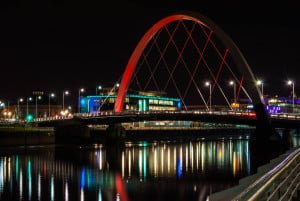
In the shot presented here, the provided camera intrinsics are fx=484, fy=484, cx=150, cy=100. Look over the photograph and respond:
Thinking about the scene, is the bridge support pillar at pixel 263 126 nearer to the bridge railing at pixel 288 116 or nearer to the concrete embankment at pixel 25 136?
the bridge railing at pixel 288 116

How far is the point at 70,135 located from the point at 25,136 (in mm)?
9823

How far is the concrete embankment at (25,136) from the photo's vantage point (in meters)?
72.4

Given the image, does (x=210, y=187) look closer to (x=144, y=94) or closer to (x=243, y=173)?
(x=243, y=173)

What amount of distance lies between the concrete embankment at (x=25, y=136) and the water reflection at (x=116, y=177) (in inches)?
657

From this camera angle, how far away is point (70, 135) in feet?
273

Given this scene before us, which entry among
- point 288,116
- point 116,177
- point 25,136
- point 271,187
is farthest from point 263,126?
point 271,187

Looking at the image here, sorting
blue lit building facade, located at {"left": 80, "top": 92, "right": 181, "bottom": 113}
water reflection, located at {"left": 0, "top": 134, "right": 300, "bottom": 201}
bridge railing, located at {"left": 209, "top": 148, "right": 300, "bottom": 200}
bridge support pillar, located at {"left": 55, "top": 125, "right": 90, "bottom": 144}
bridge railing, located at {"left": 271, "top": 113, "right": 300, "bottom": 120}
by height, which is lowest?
water reflection, located at {"left": 0, "top": 134, "right": 300, "bottom": 201}

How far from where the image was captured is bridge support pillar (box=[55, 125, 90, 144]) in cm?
8256

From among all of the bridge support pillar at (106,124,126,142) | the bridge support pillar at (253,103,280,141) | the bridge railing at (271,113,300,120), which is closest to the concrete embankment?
the bridge support pillar at (106,124,126,142)

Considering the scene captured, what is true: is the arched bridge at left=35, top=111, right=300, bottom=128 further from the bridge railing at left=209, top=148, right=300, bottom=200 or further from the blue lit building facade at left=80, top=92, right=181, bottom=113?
the blue lit building facade at left=80, top=92, right=181, bottom=113

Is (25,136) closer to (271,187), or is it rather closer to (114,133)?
(114,133)

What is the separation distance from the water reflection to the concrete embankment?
54.7 ft

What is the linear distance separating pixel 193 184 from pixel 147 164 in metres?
14.9

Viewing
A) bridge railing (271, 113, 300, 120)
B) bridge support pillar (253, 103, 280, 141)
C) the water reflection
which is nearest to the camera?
the water reflection
